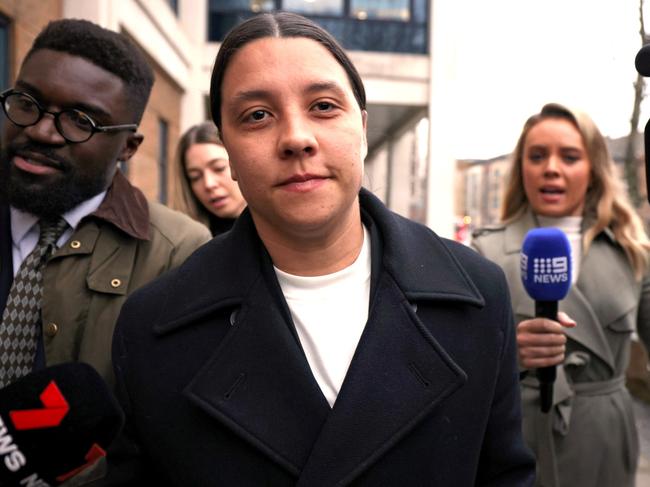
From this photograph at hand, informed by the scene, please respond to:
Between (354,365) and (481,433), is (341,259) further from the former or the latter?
(481,433)

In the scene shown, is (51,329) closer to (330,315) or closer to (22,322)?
(22,322)

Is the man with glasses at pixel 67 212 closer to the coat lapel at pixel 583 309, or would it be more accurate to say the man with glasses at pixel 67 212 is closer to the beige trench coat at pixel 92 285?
the beige trench coat at pixel 92 285

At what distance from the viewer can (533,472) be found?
183 centimetres

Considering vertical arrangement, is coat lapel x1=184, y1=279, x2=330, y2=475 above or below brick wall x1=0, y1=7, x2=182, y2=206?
below

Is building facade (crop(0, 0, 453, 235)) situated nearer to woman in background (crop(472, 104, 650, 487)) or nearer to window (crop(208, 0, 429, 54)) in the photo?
window (crop(208, 0, 429, 54))

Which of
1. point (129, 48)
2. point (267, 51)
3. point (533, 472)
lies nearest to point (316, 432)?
point (533, 472)

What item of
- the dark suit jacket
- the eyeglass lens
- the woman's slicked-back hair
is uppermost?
the woman's slicked-back hair

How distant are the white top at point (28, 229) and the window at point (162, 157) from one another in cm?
934

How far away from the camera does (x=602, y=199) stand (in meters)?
3.04

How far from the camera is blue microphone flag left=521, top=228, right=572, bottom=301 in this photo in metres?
2.33

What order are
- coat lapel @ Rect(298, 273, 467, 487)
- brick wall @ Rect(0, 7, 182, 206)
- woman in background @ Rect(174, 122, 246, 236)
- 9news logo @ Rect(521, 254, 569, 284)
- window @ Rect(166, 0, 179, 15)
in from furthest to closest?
window @ Rect(166, 0, 179, 15)
brick wall @ Rect(0, 7, 182, 206)
woman in background @ Rect(174, 122, 246, 236)
9news logo @ Rect(521, 254, 569, 284)
coat lapel @ Rect(298, 273, 467, 487)

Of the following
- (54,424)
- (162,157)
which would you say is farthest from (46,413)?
(162,157)

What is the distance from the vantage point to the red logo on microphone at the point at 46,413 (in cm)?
118

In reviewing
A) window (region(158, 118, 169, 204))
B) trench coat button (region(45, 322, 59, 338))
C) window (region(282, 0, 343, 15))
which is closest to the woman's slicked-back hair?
trench coat button (region(45, 322, 59, 338))
